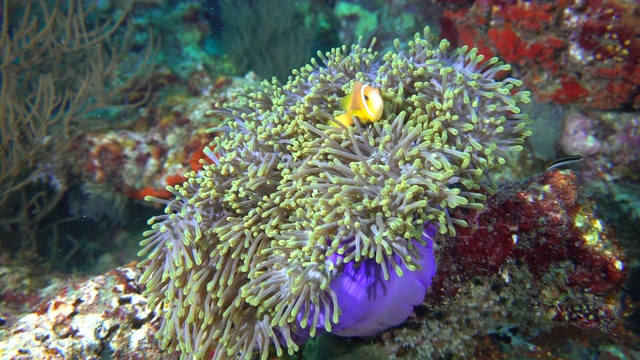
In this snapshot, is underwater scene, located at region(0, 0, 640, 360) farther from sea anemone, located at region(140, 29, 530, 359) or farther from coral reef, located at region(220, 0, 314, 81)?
coral reef, located at region(220, 0, 314, 81)

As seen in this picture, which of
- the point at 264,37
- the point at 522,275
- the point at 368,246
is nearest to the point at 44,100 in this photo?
the point at 264,37

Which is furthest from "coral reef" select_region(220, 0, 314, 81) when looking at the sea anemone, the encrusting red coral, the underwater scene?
the encrusting red coral

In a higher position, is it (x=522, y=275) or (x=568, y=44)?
(x=568, y=44)

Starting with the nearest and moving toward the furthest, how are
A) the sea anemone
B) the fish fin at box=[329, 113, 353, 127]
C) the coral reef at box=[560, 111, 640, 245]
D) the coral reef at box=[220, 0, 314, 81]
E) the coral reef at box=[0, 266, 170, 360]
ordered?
the sea anemone → the fish fin at box=[329, 113, 353, 127] → the coral reef at box=[0, 266, 170, 360] → the coral reef at box=[560, 111, 640, 245] → the coral reef at box=[220, 0, 314, 81]

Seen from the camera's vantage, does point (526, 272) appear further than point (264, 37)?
No

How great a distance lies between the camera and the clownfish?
2.05 m

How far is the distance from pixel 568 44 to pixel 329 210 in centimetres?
408

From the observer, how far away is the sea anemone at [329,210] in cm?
189

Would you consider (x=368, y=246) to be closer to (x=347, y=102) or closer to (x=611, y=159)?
(x=347, y=102)

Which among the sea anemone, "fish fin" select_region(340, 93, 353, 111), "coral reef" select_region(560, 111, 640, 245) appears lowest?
"coral reef" select_region(560, 111, 640, 245)

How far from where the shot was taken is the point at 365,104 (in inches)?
81.1

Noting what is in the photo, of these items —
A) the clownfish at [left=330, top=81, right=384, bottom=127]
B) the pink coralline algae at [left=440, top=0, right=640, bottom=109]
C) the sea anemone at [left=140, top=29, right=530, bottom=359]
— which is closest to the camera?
the sea anemone at [left=140, top=29, right=530, bottom=359]

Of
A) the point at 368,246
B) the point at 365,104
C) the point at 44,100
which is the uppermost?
the point at 44,100

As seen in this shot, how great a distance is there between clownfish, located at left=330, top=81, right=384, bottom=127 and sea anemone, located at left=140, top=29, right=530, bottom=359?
0.23 ft
